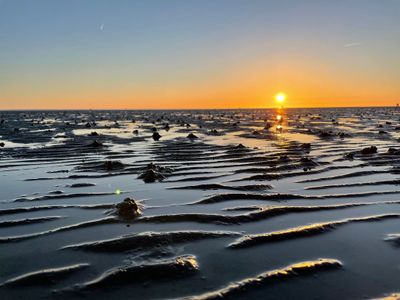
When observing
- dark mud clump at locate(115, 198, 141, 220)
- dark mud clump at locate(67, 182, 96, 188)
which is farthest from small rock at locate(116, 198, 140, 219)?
dark mud clump at locate(67, 182, 96, 188)

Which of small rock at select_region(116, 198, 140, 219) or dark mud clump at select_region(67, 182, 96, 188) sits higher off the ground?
small rock at select_region(116, 198, 140, 219)

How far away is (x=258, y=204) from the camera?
763cm

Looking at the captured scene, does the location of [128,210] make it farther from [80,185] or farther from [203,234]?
[80,185]

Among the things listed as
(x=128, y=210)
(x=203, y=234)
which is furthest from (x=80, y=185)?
(x=203, y=234)

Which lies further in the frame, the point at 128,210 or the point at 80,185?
the point at 80,185

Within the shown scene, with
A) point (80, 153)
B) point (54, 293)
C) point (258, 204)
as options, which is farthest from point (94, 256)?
point (80, 153)

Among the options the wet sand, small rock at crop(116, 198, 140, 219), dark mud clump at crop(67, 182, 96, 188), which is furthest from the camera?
dark mud clump at crop(67, 182, 96, 188)

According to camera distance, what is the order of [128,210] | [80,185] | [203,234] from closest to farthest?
[203,234], [128,210], [80,185]

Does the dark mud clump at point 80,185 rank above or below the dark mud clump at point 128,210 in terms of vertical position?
below

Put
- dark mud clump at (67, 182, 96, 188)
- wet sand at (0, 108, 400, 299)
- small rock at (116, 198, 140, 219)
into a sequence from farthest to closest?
dark mud clump at (67, 182, 96, 188) → small rock at (116, 198, 140, 219) → wet sand at (0, 108, 400, 299)

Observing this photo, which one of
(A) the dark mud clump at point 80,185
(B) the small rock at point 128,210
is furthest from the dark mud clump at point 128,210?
(A) the dark mud clump at point 80,185

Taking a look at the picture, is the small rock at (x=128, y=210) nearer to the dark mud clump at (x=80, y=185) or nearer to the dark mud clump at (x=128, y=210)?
the dark mud clump at (x=128, y=210)

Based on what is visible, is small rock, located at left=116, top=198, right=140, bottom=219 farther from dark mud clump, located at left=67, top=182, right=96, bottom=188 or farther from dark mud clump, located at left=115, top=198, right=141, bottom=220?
dark mud clump, located at left=67, top=182, right=96, bottom=188

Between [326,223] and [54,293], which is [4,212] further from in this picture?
[326,223]
